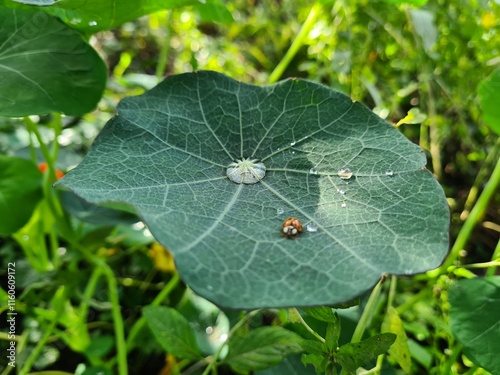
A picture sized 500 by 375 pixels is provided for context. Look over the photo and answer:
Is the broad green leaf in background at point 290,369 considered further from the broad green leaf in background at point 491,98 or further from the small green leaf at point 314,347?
the broad green leaf in background at point 491,98

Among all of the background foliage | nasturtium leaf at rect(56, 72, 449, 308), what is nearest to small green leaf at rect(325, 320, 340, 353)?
the background foliage

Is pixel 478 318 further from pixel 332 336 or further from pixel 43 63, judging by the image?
pixel 43 63

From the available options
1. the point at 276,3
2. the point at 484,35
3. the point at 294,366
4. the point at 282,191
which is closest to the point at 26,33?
the point at 282,191

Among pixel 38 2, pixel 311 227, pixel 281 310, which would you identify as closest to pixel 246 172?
pixel 311 227

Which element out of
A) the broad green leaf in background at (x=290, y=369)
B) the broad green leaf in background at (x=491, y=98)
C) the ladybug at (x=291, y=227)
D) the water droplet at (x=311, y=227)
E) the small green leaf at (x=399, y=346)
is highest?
the broad green leaf in background at (x=491, y=98)

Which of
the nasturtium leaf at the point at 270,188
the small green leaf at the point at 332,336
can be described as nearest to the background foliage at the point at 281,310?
the small green leaf at the point at 332,336

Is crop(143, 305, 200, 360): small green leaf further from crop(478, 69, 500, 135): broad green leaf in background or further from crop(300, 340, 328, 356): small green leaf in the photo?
crop(478, 69, 500, 135): broad green leaf in background

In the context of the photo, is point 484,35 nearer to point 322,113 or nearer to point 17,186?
point 322,113
